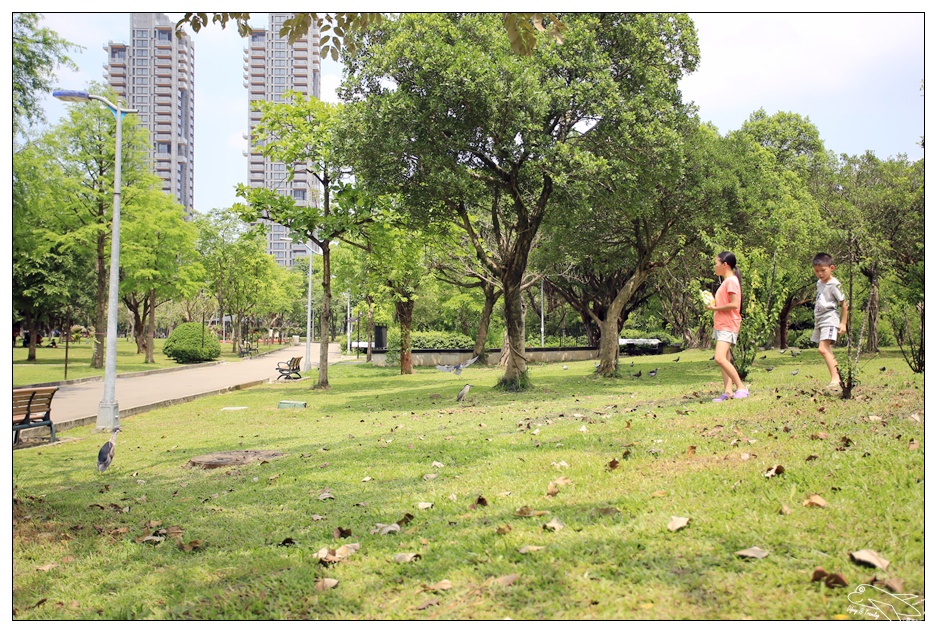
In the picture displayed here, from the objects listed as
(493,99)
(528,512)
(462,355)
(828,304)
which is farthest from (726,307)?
(462,355)

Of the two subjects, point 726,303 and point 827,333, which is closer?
point 827,333

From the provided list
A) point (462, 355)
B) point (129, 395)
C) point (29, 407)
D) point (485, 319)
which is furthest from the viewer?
point (462, 355)

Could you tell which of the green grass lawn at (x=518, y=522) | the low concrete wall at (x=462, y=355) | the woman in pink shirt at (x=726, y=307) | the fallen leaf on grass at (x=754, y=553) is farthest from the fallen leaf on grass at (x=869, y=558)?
the low concrete wall at (x=462, y=355)

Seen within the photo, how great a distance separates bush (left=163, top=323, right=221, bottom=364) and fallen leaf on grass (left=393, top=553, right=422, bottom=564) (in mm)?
36428

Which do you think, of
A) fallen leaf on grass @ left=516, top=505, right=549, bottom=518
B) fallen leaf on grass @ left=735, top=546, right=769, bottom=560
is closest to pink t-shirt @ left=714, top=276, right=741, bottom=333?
fallen leaf on grass @ left=516, top=505, right=549, bottom=518

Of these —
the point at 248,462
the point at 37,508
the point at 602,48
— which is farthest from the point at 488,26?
the point at 37,508

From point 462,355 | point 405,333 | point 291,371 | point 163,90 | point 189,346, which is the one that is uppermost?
point 163,90

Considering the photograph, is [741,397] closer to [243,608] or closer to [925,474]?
[925,474]

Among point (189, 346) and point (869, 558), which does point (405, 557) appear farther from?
point (189, 346)

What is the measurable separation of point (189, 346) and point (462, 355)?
1540 centimetres

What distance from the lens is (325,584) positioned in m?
3.42

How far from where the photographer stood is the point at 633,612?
2797mm

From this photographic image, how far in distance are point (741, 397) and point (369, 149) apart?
918cm

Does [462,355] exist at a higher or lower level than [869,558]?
lower
